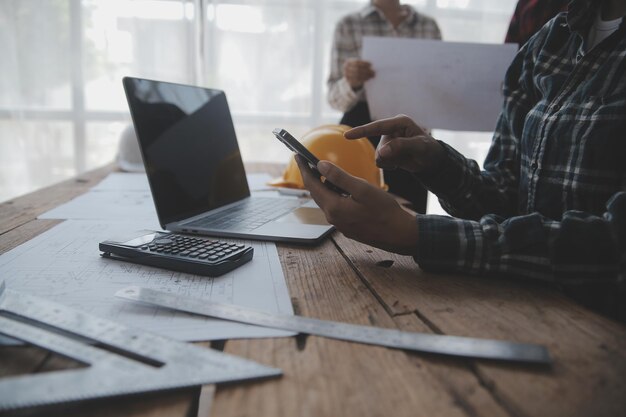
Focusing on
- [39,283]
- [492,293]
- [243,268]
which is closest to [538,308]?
[492,293]

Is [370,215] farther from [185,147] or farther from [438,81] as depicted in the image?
[438,81]

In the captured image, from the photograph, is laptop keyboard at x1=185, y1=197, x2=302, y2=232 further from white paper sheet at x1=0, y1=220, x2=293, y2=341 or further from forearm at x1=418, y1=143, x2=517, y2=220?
forearm at x1=418, y1=143, x2=517, y2=220

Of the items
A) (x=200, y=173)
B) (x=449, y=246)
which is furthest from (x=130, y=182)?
(x=449, y=246)

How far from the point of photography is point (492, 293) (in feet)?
1.59

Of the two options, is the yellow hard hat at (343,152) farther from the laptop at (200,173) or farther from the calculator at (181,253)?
the calculator at (181,253)

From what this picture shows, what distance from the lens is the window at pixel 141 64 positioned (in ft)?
7.99

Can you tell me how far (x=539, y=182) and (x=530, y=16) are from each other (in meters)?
0.84

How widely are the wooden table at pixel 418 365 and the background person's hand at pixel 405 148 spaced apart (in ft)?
0.95

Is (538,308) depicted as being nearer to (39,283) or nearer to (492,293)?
(492,293)

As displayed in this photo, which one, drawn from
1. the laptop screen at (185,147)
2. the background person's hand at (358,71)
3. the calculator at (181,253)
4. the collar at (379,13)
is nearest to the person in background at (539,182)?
the calculator at (181,253)

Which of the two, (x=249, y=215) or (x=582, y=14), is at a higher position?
A: (x=582, y=14)

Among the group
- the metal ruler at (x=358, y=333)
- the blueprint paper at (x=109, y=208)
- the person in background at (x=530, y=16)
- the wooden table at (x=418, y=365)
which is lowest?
the blueprint paper at (x=109, y=208)

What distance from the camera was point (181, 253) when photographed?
53 centimetres

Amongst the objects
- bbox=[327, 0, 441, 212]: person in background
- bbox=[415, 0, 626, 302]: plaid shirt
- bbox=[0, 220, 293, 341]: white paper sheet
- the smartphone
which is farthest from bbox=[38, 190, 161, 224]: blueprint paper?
bbox=[327, 0, 441, 212]: person in background
